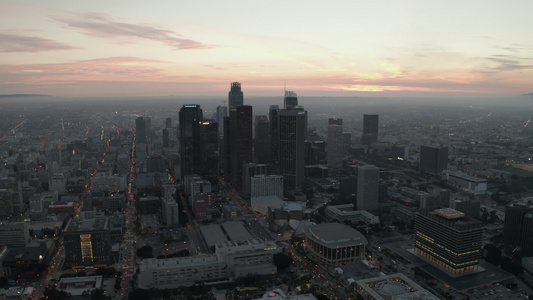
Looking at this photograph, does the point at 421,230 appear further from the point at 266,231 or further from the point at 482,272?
the point at 266,231

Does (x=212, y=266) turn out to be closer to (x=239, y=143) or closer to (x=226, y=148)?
(x=239, y=143)

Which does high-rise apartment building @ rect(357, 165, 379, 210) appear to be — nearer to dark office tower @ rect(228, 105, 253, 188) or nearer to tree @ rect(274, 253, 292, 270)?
tree @ rect(274, 253, 292, 270)

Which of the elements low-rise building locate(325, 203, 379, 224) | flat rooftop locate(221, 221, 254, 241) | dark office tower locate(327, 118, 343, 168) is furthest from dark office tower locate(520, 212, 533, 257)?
dark office tower locate(327, 118, 343, 168)

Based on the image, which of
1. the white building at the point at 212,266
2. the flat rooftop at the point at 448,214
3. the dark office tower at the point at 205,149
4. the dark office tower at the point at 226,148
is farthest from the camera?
the dark office tower at the point at 226,148

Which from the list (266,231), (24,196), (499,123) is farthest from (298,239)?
(499,123)

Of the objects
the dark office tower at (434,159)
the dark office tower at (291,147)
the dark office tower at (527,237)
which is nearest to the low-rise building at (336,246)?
the dark office tower at (527,237)

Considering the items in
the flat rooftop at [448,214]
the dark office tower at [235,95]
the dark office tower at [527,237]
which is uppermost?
the dark office tower at [235,95]

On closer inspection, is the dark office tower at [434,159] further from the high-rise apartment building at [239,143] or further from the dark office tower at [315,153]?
the high-rise apartment building at [239,143]
